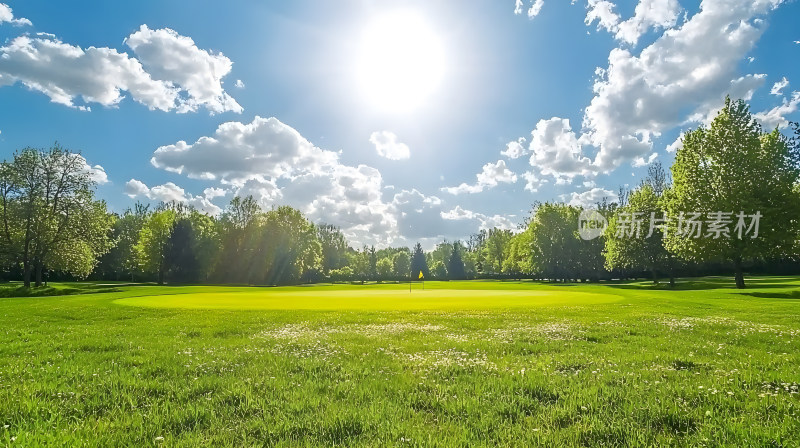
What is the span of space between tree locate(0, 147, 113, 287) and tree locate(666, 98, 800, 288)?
266 ft

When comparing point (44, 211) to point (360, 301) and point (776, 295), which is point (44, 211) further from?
point (776, 295)

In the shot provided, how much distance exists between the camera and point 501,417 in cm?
671

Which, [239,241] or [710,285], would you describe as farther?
[239,241]

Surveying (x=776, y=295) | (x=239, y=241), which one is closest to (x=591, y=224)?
(x=776, y=295)

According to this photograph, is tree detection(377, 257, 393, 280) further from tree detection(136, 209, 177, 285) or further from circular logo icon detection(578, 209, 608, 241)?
tree detection(136, 209, 177, 285)

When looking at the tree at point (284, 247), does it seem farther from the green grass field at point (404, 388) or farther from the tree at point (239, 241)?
the green grass field at point (404, 388)

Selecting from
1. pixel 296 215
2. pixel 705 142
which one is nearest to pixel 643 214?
pixel 705 142

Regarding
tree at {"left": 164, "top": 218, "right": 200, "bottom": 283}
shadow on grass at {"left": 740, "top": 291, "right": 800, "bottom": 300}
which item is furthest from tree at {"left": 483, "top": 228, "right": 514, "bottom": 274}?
shadow on grass at {"left": 740, "top": 291, "right": 800, "bottom": 300}

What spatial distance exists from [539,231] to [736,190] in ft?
207

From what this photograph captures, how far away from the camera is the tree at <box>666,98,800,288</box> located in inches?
1804

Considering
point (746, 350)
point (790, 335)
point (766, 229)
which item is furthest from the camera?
point (766, 229)

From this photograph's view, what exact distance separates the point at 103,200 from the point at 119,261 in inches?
1684

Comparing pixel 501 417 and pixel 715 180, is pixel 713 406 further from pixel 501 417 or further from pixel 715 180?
pixel 715 180

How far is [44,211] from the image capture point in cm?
6294
